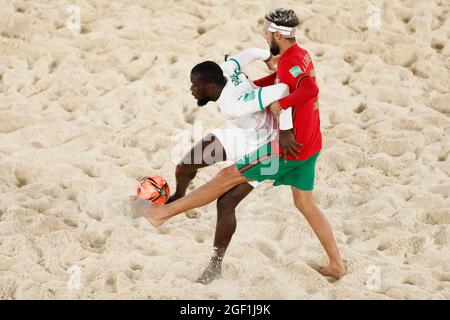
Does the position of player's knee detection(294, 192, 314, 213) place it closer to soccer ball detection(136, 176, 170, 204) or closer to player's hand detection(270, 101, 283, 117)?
player's hand detection(270, 101, 283, 117)

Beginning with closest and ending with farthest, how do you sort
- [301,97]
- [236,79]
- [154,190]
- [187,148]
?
1. [301,97]
2. [236,79]
3. [154,190]
4. [187,148]

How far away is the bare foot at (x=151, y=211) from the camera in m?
4.20

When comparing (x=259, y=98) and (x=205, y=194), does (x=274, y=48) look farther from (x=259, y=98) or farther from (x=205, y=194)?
(x=205, y=194)

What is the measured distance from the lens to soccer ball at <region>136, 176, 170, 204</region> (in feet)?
15.4

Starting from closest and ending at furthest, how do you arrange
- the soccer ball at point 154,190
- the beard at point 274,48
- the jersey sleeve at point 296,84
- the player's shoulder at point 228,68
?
1. the jersey sleeve at point 296,84
2. the beard at point 274,48
3. the player's shoulder at point 228,68
4. the soccer ball at point 154,190

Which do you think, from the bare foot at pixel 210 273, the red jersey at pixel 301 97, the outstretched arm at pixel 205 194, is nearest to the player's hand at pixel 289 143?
the red jersey at pixel 301 97

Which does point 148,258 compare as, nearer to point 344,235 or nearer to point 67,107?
point 344,235

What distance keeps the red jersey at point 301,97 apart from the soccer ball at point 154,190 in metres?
1.12

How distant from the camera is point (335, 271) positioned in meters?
4.23

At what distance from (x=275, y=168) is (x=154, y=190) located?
1.06 metres

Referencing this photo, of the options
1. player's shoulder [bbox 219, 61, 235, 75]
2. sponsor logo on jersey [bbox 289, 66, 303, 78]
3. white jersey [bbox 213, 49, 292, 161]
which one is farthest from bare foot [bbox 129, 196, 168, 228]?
sponsor logo on jersey [bbox 289, 66, 303, 78]

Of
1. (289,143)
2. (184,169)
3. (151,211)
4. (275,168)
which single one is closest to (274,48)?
(289,143)

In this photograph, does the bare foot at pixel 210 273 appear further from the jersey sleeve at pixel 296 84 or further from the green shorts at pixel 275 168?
the jersey sleeve at pixel 296 84

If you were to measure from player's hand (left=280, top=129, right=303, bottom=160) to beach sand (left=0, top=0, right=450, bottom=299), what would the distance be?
77 cm
